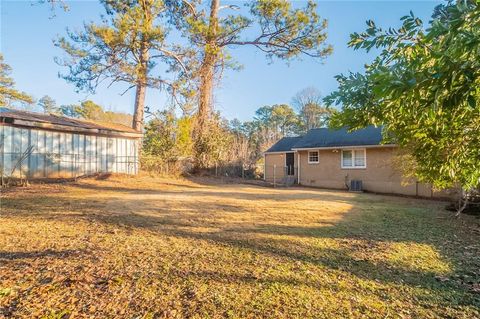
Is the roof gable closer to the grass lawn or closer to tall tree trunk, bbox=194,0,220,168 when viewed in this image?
tall tree trunk, bbox=194,0,220,168

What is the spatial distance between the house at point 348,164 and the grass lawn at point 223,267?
931 centimetres

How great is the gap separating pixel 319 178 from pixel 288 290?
1539cm

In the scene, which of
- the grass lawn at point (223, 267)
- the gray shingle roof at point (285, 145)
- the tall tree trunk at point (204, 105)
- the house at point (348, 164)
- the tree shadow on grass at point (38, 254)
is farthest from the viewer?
the gray shingle roof at point (285, 145)

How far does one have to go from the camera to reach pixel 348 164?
16219mm

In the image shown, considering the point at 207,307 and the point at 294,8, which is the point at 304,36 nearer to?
the point at 294,8

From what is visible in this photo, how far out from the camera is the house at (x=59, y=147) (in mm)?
10578

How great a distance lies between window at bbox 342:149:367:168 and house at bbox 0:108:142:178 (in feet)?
39.0

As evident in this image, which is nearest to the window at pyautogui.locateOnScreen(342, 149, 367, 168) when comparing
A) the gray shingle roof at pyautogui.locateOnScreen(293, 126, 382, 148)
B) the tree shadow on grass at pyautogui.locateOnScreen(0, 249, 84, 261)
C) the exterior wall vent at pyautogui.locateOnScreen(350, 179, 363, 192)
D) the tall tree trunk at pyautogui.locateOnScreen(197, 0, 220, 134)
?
the gray shingle roof at pyautogui.locateOnScreen(293, 126, 382, 148)

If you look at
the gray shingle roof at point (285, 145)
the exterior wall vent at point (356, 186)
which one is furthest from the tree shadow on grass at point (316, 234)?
the gray shingle roof at point (285, 145)

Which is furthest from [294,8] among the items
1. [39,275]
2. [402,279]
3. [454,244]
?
[39,275]

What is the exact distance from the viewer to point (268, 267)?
3.18 m

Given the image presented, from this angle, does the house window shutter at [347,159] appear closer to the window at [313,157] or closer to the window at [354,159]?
the window at [354,159]

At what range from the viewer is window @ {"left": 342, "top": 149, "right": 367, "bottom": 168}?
1563 centimetres

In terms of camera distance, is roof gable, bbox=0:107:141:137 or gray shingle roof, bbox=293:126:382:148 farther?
gray shingle roof, bbox=293:126:382:148
